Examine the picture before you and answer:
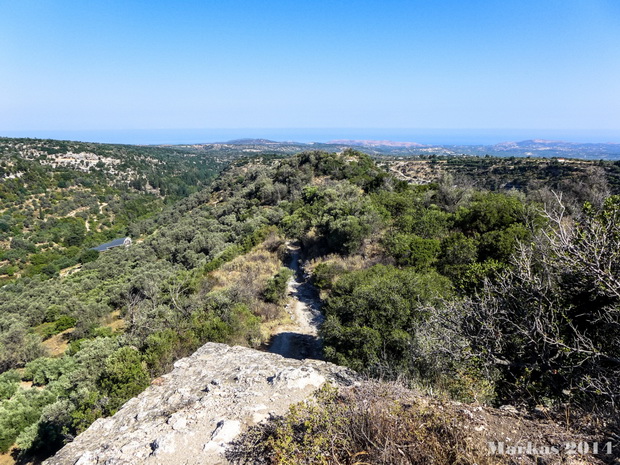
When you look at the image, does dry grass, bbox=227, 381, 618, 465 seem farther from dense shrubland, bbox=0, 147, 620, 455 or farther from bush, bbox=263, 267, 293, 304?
bush, bbox=263, 267, 293, 304

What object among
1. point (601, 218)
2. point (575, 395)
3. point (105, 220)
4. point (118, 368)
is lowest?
point (105, 220)

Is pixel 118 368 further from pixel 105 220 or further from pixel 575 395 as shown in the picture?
pixel 105 220

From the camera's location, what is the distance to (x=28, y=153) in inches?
3551

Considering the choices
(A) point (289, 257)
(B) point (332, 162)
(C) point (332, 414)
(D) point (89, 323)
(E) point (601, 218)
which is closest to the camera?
(C) point (332, 414)

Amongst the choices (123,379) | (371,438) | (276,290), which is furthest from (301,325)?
(371,438)

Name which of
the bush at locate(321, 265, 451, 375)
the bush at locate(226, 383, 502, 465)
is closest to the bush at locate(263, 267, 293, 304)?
the bush at locate(321, 265, 451, 375)

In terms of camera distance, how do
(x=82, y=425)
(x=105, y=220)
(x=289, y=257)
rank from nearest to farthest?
(x=82, y=425)
(x=289, y=257)
(x=105, y=220)

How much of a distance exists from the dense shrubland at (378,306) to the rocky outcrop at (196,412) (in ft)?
6.43

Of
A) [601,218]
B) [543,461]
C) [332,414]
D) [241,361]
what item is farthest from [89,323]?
[601,218]

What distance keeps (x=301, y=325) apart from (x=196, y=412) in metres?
10.2

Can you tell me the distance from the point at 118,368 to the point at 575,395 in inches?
408

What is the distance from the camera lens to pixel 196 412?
205 inches

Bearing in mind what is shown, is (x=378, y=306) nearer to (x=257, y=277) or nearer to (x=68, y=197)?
(x=257, y=277)

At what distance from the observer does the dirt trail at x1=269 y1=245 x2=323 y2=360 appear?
13039mm
